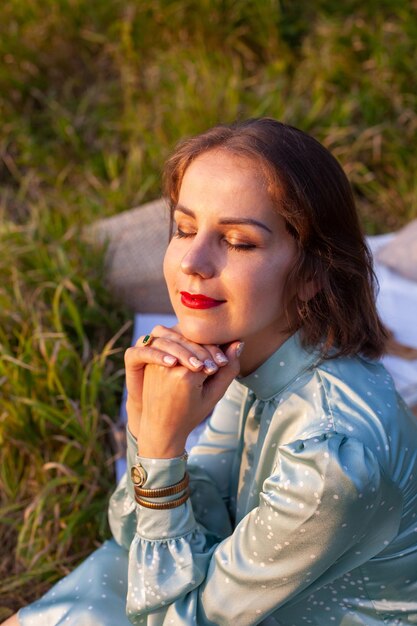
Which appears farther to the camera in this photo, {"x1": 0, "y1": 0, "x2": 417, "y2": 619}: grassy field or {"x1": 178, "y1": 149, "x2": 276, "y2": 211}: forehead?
{"x1": 0, "y1": 0, "x2": 417, "y2": 619}: grassy field

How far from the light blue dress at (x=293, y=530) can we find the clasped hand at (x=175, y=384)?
0.19ft

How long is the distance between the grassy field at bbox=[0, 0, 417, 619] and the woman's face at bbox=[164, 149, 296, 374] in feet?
3.77

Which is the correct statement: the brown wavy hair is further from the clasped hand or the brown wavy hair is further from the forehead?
the clasped hand

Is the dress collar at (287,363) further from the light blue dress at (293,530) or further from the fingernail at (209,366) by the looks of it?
the fingernail at (209,366)

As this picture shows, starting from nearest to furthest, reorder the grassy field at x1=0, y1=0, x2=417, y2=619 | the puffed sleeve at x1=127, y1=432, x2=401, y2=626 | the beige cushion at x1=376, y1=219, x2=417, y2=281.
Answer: the puffed sleeve at x1=127, y1=432, x2=401, y2=626 → the grassy field at x1=0, y1=0, x2=417, y2=619 → the beige cushion at x1=376, y1=219, x2=417, y2=281

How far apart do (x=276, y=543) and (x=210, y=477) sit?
2.05ft

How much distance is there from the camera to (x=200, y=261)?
1545mm

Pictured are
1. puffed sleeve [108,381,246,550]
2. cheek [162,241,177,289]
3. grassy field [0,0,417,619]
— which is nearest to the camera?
cheek [162,241,177,289]

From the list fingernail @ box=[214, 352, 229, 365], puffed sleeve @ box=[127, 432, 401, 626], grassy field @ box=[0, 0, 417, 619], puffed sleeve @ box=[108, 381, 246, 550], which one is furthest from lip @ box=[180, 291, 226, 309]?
grassy field @ box=[0, 0, 417, 619]

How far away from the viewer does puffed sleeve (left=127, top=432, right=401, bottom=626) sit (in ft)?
4.68

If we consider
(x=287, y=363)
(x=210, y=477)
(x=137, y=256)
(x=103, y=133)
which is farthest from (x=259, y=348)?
(x=103, y=133)

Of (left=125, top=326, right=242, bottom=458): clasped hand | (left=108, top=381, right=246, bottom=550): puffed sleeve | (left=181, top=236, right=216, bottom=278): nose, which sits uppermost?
(left=181, top=236, right=216, bottom=278): nose

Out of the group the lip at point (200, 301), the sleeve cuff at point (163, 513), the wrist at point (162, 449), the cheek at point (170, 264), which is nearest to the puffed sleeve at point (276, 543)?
the sleeve cuff at point (163, 513)

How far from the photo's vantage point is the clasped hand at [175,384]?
62.9 inches
